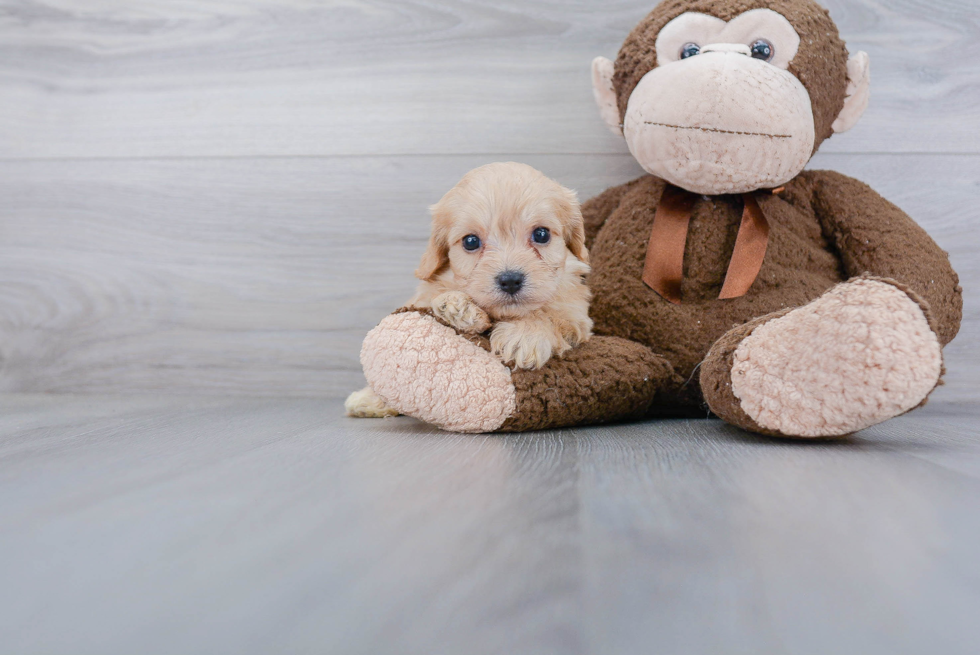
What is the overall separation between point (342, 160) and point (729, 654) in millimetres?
1311

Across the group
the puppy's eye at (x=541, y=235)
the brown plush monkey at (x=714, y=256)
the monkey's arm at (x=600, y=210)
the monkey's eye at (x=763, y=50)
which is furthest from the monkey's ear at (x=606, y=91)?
the puppy's eye at (x=541, y=235)

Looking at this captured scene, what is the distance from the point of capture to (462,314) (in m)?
0.90

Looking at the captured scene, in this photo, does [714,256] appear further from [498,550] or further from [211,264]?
[211,264]

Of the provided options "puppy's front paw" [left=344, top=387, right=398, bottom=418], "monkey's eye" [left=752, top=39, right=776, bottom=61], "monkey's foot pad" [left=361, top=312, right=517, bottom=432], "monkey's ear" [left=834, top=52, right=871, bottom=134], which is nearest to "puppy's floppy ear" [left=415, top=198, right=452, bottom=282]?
"monkey's foot pad" [left=361, top=312, right=517, bottom=432]

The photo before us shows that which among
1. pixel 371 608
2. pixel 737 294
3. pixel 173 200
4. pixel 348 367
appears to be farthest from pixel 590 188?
pixel 371 608

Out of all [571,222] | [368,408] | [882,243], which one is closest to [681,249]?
[571,222]

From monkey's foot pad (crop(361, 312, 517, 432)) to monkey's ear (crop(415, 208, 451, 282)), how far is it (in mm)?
111

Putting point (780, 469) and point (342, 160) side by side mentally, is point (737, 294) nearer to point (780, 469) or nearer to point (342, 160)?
point (780, 469)

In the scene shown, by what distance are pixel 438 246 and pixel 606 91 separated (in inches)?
18.1

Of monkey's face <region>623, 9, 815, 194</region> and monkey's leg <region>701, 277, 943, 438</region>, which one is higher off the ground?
monkey's face <region>623, 9, 815, 194</region>

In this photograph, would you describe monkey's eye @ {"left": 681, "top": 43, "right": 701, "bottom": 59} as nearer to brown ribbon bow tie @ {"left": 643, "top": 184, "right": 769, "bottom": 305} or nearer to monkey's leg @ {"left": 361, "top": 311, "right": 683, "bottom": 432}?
brown ribbon bow tie @ {"left": 643, "top": 184, "right": 769, "bottom": 305}

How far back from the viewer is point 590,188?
4.49ft

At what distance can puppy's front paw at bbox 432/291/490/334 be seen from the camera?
2.94 ft

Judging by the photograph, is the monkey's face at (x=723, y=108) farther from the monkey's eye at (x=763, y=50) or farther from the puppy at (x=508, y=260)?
the puppy at (x=508, y=260)
